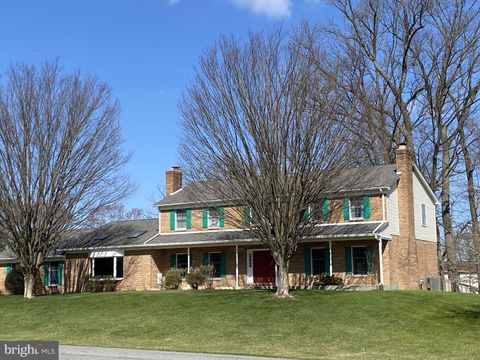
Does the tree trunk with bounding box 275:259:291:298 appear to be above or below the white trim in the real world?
below

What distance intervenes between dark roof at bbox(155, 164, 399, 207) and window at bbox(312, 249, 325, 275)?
4.16 meters

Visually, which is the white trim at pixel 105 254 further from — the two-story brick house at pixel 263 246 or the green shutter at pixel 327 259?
the green shutter at pixel 327 259

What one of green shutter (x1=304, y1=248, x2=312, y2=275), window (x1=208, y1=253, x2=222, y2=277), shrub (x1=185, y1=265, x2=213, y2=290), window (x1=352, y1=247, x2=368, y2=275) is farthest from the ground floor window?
window (x1=352, y1=247, x2=368, y2=275)

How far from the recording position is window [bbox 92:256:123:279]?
126ft

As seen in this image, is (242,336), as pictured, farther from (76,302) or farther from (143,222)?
Result: (143,222)

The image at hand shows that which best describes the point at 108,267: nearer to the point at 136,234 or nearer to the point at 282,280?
the point at 136,234

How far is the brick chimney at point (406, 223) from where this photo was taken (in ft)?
109

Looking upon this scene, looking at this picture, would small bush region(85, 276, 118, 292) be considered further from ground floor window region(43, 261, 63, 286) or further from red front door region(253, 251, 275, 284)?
red front door region(253, 251, 275, 284)

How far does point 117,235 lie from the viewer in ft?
134

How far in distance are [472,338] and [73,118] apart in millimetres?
23048

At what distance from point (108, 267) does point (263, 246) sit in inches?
417

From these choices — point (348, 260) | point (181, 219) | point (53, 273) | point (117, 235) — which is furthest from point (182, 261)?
point (348, 260)

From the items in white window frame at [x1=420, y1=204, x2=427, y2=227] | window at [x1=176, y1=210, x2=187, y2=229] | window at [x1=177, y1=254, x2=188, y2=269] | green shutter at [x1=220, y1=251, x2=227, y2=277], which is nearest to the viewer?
green shutter at [x1=220, y1=251, x2=227, y2=277]

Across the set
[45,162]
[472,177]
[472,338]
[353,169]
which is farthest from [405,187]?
[45,162]
